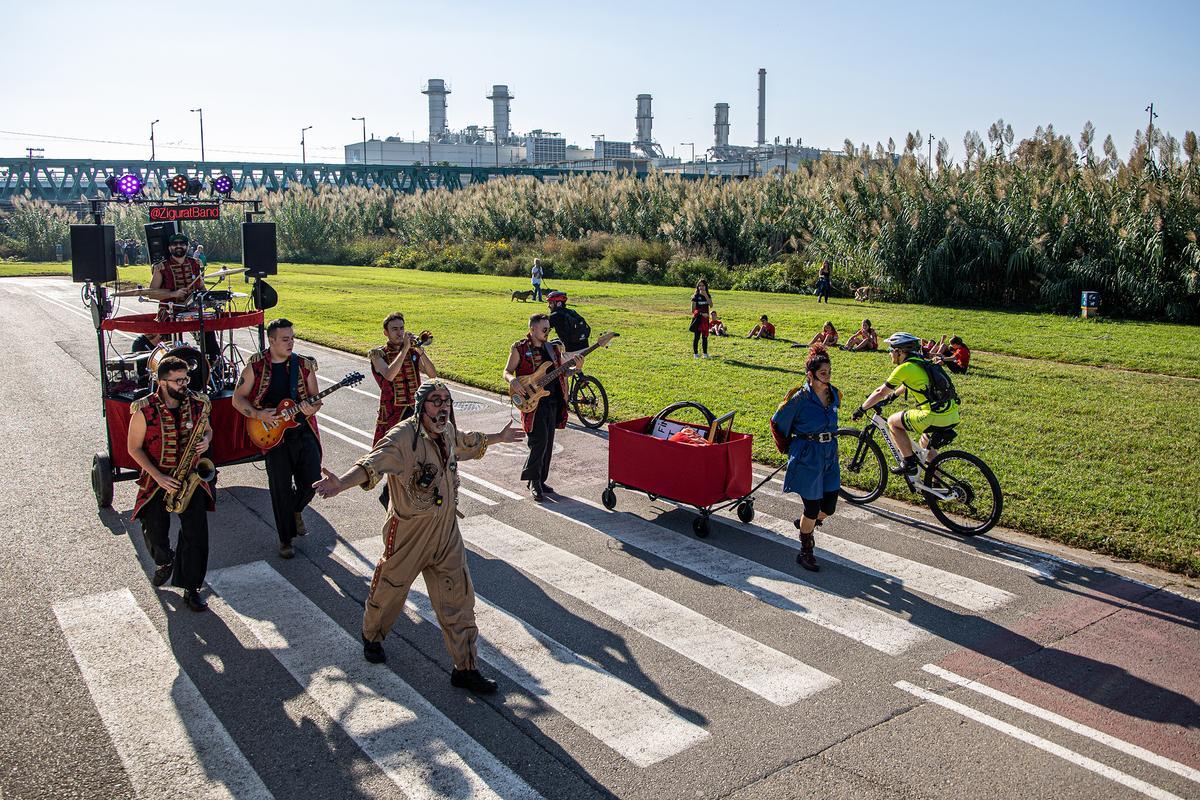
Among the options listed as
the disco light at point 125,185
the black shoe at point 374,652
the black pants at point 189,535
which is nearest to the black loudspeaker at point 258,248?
the disco light at point 125,185

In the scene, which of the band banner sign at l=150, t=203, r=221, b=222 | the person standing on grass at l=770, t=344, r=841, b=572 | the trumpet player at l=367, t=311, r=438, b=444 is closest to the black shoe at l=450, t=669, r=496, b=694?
the person standing on grass at l=770, t=344, r=841, b=572

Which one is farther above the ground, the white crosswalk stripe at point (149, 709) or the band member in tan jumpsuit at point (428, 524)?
the band member in tan jumpsuit at point (428, 524)

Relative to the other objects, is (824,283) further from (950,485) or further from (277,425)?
(277,425)

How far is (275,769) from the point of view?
5.51 metres

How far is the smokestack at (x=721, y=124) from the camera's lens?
16850 cm

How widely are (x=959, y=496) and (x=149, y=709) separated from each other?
24.4 ft

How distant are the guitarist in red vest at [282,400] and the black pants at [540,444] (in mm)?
2500

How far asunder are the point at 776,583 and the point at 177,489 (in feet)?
16.1

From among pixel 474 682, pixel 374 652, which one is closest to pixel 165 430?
pixel 374 652

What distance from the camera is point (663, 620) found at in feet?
24.9

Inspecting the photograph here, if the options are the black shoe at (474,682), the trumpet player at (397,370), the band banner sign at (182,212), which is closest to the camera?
the black shoe at (474,682)

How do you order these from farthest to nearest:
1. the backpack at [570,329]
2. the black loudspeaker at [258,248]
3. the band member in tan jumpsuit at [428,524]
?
the backpack at [570,329] → the black loudspeaker at [258,248] → the band member in tan jumpsuit at [428,524]

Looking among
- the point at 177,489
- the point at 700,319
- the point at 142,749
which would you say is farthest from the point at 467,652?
the point at 700,319

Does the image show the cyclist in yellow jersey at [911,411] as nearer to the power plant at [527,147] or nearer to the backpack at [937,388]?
the backpack at [937,388]
